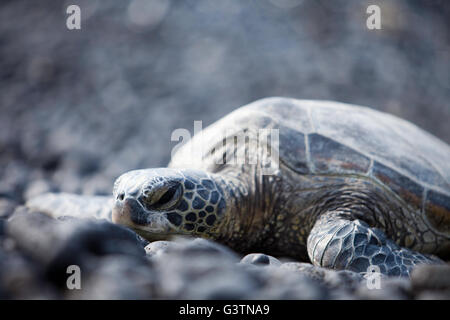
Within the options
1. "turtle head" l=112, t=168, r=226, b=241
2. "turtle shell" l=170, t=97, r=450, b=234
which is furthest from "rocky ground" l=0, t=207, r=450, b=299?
"turtle shell" l=170, t=97, r=450, b=234

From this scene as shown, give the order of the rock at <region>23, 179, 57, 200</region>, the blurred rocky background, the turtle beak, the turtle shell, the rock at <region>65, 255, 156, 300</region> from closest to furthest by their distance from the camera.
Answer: the rock at <region>65, 255, 156, 300</region> → the turtle beak → the turtle shell → the rock at <region>23, 179, 57, 200</region> → the blurred rocky background

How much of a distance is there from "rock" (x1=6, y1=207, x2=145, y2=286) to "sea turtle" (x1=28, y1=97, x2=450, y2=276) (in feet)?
2.03

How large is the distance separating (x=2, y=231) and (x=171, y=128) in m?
3.91

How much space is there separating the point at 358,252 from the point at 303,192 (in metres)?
0.49

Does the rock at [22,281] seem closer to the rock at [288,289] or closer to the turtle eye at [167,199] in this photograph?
the rock at [288,289]

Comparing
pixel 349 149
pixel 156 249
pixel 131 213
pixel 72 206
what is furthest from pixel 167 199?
pixel 72 206

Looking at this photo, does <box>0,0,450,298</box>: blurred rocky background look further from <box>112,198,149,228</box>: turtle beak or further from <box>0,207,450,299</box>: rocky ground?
<box>0,207,450,299</box>: rocky ground

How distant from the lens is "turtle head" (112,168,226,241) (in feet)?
5.52

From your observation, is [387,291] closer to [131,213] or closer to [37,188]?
[131,213]

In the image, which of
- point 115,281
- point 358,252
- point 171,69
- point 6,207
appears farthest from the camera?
point 171,69

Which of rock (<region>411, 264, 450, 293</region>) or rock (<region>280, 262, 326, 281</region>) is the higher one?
rock (<region>411, 264, 450, 293</region>)

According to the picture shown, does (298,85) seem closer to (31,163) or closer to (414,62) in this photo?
(414,62)

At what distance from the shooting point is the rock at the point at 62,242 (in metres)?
0.88

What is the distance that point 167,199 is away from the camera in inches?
68.9
